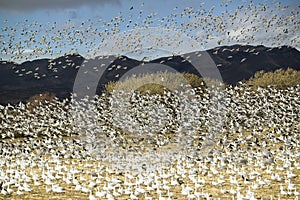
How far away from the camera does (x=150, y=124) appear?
3553cm

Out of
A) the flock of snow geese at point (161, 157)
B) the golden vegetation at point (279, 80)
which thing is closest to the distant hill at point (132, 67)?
the golden vegetation at point (279, 80)

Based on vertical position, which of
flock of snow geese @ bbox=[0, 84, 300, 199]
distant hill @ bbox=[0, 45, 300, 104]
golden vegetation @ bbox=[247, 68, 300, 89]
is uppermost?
distant hill @ bbox=[0, 45, 300, 104]

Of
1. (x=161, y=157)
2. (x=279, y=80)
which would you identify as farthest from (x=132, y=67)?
(x=161, y=157)

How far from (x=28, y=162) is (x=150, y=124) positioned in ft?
50.7

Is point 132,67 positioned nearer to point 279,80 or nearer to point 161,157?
point 279,80

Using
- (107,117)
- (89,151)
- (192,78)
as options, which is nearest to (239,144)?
(89,151)

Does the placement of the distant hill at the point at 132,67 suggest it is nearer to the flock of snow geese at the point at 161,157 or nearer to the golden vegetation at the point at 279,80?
the golden vegetation at the point at 279,80

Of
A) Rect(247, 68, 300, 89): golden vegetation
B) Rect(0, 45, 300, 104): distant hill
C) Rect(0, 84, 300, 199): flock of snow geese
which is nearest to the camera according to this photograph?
Rect(0, 84, 300, 199): flock of snow geese

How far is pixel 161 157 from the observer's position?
22.2 m

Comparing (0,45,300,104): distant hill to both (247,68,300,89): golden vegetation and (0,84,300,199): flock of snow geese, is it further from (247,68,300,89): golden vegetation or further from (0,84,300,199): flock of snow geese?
(0,84,300,199): flock of snow geese

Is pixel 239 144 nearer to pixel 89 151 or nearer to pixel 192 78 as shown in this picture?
pixel 89 151

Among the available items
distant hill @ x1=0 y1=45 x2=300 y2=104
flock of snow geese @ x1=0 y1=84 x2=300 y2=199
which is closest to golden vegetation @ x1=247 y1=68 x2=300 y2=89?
flock of snow geese @ x1=0 y1=84 x2=300 y2=199

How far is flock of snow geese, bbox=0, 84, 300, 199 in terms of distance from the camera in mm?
16094

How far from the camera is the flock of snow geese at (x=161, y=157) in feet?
52.8
